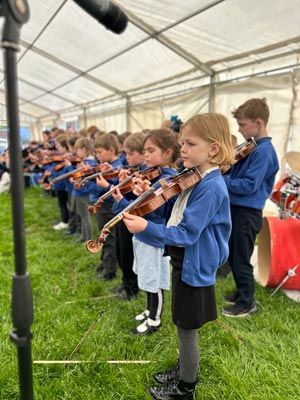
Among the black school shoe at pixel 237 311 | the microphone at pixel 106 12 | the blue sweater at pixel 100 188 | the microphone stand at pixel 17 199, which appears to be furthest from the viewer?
the blue sweater at pixel 100 188

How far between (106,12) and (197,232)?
0.92m

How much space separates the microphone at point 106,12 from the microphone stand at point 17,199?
0.58 ft

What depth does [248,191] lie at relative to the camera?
2.26 meters

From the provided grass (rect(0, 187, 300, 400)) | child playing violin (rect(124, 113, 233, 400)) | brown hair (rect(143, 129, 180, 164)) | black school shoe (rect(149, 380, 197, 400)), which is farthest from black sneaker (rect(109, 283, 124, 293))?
brown hair (rect(143, 129, 180, 164))

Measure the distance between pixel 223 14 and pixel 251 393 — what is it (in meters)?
4.01

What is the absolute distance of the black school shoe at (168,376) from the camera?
5.67 feet

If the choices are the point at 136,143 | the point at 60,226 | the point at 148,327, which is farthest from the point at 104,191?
the point at 60,226

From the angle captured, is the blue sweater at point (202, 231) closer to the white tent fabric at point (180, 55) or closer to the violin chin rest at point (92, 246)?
the violin chin rest at point (92, 246)

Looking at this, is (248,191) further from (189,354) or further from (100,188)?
(100,188)

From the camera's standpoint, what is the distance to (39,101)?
13445mm

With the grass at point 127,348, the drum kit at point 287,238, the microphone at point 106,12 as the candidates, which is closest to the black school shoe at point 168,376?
the grass at point 127,348

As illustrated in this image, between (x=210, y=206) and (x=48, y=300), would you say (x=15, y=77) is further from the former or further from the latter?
(x=48, y=300)

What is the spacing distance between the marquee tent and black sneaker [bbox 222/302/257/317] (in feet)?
9.22

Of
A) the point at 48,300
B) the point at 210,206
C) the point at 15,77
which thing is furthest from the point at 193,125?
the point at 48,300
